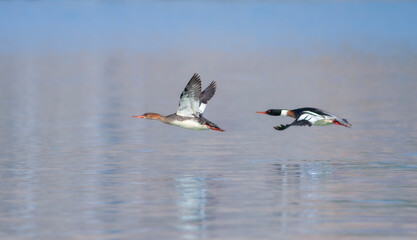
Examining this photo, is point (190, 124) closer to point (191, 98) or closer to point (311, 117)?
Answer: point (191, 98)

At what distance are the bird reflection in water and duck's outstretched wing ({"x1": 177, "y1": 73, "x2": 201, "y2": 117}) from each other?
2.93 meters

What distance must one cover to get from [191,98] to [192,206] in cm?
566

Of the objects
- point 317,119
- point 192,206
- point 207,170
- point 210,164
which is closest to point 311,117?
point 317,119

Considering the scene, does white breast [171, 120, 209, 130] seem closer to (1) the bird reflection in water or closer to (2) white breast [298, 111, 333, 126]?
(2) white breast [298, 111, 333, 126]

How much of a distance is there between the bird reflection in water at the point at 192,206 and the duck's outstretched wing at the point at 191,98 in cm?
293

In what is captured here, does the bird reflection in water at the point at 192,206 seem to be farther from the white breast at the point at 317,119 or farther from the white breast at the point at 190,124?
the white breast at the point at 317,119

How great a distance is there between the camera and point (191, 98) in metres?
21.4

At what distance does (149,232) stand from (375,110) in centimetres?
1909

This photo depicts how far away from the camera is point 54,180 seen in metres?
18.3

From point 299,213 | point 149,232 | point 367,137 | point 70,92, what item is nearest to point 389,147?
point 367,137

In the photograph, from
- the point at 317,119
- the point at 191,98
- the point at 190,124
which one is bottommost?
the point at 190,124

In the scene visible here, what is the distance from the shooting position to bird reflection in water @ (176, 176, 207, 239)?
14344 millimetres

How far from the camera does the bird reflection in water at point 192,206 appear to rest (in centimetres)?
1434

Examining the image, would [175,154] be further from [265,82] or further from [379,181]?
[265,82]
